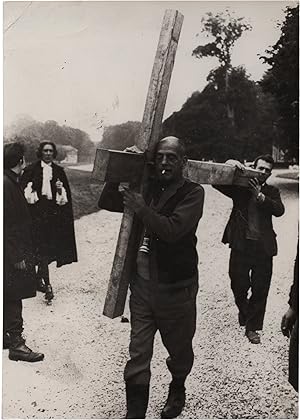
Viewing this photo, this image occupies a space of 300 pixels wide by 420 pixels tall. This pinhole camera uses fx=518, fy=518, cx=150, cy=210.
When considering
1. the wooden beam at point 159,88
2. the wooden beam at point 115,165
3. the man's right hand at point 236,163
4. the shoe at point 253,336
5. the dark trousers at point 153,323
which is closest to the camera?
the wooden beam at point 115,165

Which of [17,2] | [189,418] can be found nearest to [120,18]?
[17,2]

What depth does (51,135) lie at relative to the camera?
237 cm

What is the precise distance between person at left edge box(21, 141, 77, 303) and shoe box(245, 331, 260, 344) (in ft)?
3.01

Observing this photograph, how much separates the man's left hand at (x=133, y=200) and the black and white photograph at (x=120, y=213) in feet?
Result: 1.12

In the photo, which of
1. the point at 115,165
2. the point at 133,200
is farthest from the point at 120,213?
the point at 115,165

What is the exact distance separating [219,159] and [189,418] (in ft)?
3.93

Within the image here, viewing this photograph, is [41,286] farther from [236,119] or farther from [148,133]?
[236,119]

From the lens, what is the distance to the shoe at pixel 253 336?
8.23 ft

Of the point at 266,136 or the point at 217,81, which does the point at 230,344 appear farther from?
the point at 217,81

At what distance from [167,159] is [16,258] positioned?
2.99 ft

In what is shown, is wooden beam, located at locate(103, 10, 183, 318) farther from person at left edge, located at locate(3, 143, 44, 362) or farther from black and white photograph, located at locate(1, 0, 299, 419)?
person at left edge, located at locate(3, 143, 44, 362)

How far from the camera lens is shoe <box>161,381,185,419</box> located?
91.6 inches

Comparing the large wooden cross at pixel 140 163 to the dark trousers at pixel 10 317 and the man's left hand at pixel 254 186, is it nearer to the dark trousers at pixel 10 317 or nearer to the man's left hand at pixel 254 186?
the man's left hand at pixel 254 186

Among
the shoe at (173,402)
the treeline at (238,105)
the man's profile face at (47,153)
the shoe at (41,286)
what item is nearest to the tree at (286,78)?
the treeline at (238,105)
